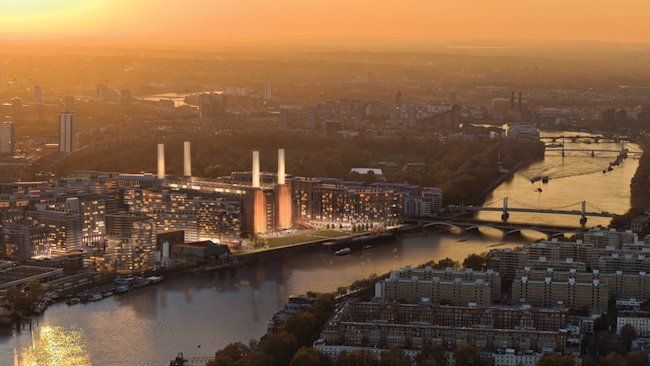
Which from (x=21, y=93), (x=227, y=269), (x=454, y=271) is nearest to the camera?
(x=454, y=271)

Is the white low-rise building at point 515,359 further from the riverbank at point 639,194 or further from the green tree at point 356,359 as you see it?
the riverbank at point 639,194

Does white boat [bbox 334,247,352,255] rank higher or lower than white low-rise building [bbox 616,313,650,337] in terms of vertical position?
lower

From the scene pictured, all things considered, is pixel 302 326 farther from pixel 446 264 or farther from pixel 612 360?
pixel 446 264

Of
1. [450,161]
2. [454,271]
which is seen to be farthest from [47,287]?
[450,161]

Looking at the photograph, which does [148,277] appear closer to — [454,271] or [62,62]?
[454,271]

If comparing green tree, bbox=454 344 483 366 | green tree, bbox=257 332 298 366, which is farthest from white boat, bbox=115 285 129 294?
green tree, bbox=454 344 483 366

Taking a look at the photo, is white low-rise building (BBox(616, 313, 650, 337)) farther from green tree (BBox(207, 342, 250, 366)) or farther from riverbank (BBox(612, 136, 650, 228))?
riverbank (BBox(612, 136, 650, 228))

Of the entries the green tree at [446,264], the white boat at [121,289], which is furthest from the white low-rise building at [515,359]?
the white boat at [121,289]
